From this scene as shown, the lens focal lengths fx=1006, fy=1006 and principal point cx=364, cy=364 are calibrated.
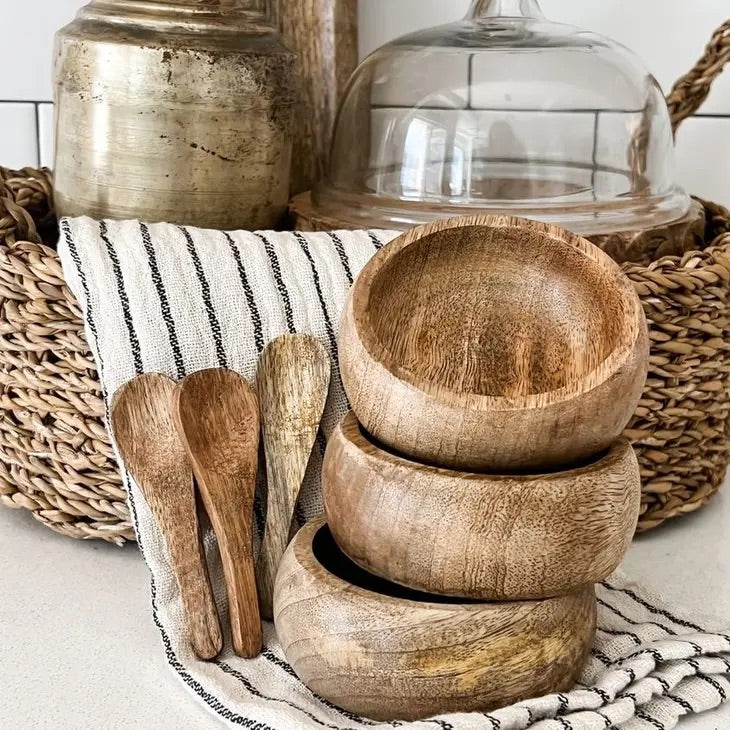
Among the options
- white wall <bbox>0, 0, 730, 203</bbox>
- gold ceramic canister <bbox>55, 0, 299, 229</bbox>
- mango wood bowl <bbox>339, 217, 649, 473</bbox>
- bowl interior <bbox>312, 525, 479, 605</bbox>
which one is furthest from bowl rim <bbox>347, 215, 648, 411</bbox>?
white wall <bbox>0, 0, 730, 203</bbox>

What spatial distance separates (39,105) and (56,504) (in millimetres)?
482

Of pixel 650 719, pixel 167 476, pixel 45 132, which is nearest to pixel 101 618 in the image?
pixel 167 476

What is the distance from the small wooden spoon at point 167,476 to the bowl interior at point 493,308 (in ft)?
0.46

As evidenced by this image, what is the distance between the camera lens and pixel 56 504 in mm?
656

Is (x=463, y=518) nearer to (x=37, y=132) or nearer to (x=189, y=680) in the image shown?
(x=189, y=680)

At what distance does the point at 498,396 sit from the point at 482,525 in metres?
0.08

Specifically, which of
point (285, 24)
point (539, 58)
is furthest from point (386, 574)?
point (285, 24)

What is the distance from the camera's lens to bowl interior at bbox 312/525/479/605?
19.2 inches

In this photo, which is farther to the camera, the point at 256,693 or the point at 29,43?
the point at 29,43

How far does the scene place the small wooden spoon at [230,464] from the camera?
1.72ft

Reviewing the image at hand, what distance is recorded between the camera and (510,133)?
0.71 m

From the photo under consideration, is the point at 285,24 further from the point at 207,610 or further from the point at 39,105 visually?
the point at 207,610

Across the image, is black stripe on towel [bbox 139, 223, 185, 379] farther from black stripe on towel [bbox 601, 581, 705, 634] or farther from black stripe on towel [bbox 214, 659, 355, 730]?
black stripe on towel [bbox 601, 581, 705, 634]

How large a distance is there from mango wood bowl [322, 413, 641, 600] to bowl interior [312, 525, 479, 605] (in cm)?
3
